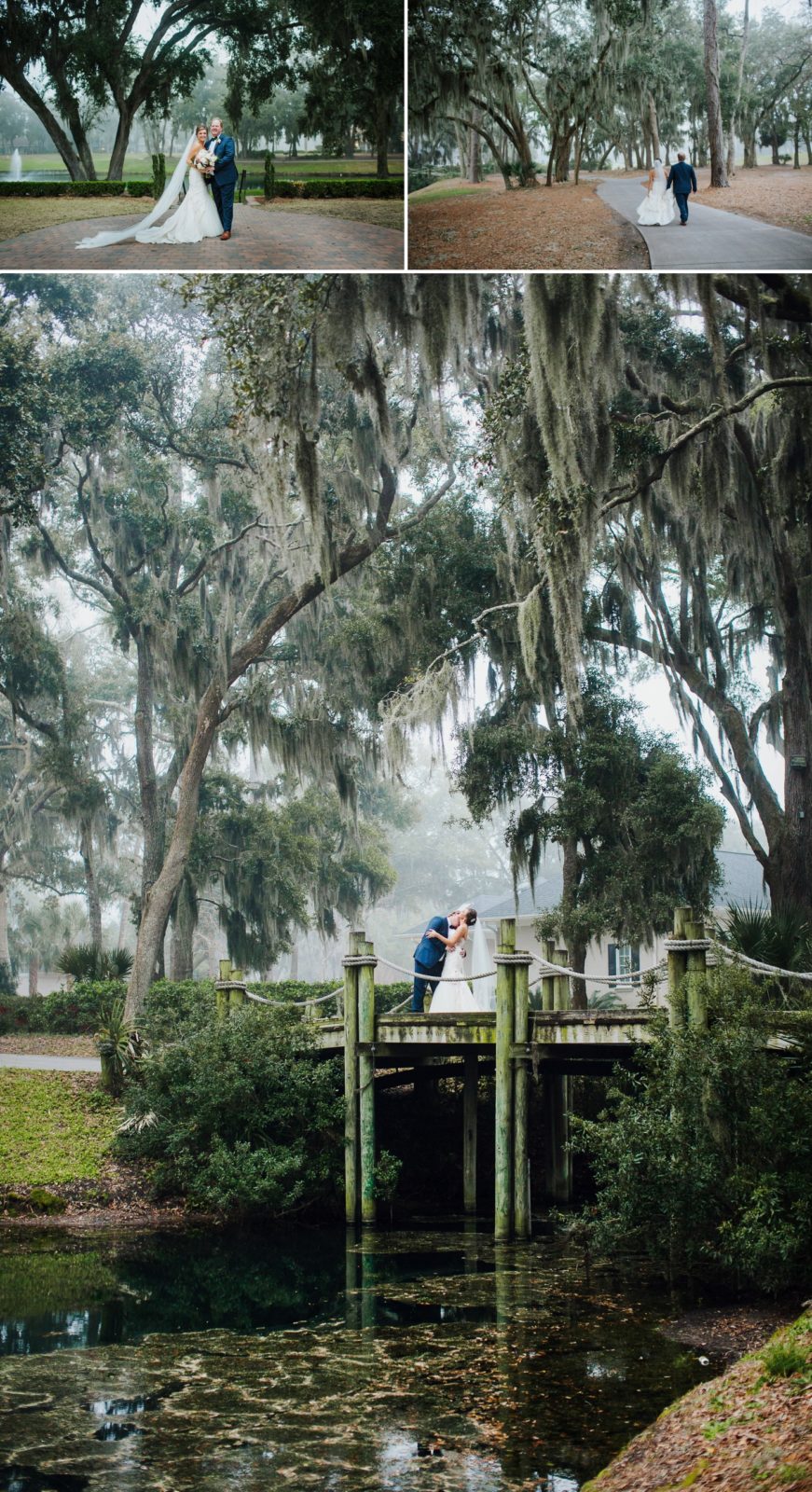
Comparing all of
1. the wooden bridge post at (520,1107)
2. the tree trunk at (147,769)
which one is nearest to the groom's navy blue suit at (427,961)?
the wooden bridge post at (520,1107)

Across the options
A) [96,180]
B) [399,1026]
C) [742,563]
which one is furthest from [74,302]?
[399,1026]

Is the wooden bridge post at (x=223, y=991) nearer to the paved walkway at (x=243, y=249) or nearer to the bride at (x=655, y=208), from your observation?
the paved walkway at (x=243, y=249)

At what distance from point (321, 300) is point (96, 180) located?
2.64m

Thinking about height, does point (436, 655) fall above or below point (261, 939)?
above

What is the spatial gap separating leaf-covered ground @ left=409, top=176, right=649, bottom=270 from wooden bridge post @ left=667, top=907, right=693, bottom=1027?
7553mm

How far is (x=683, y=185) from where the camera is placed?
45.6 feet

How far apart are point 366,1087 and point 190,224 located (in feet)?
30.0

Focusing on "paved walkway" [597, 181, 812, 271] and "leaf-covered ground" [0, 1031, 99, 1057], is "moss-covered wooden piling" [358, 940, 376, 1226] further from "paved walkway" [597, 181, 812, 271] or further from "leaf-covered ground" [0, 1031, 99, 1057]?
"paved walkway" [597, 181, 812, 271]

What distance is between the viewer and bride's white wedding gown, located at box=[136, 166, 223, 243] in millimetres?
14672

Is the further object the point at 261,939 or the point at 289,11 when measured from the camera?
the point at 261,939

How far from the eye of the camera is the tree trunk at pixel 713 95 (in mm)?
13672

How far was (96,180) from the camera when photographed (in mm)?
14445

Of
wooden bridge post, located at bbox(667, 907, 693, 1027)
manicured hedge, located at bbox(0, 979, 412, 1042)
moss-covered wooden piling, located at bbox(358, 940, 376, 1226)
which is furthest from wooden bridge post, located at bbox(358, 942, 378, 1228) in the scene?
manicured hedge, located at bbox(0, 979, 412, 1042)

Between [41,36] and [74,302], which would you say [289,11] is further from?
[74,302]
